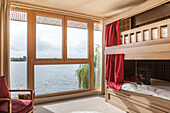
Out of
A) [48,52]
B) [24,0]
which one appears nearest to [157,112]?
[48,52]

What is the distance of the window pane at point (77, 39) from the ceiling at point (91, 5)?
1.35ft

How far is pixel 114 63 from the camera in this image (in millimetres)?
3113

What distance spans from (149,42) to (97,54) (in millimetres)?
2203

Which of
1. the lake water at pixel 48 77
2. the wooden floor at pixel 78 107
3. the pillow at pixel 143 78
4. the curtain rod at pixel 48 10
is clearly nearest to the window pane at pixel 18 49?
the lake water at pixel 48 77

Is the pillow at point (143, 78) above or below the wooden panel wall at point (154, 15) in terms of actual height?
below

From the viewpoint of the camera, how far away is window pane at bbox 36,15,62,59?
3389mm

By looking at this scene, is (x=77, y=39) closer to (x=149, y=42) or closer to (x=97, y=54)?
(x=97, y=54)

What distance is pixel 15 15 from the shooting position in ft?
10.3

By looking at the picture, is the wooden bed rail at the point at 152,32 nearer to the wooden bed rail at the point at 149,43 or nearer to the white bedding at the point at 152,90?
the wooden bed rail at the point at 149,43

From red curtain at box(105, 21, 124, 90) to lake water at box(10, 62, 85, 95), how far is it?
44.5 inches

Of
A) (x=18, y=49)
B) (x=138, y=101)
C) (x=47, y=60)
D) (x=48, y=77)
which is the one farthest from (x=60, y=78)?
(x=138, y=101)

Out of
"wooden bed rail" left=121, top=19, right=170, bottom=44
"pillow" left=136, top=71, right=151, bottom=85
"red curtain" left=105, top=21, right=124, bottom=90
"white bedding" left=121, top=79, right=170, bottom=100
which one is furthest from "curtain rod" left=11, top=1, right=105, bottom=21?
"white bedding" left=121, top=79, right=170, bottom=100

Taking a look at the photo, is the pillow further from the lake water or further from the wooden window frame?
the lake water

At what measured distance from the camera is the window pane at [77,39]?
12.4ft
